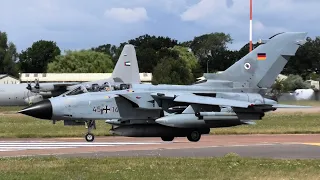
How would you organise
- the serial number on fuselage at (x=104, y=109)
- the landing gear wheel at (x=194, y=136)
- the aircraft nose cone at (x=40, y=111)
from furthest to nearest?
1. the landing gear wheel at (x=194, y=136)
2. the serial number on fuselage at (x=104, y=109)
3. the aircraft nose cone at (x=40, y=111)

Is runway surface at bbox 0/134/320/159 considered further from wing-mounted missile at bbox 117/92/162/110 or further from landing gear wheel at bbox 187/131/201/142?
wing-mounted missile at bbox 117/92/162/110

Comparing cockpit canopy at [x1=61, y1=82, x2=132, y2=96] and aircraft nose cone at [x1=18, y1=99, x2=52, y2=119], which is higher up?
cockpit canopy at [x1=61, y1=82, x2=132, y2=96]

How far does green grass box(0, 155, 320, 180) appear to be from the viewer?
1002cm

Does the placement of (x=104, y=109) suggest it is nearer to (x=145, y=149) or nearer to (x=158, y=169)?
(x=145, y=149)

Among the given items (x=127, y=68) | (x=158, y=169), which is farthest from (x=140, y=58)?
(x=158, y=169)

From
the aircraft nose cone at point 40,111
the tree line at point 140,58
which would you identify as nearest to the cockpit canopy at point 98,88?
the aircraft nose cone at point 40,111

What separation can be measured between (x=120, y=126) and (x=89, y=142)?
178 cm

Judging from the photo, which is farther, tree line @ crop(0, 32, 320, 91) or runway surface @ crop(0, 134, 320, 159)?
tree line @ crop(0, 32, 320, 91)

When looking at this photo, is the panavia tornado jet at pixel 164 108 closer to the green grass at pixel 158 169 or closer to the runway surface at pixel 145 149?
the runway surface at pixel 145 149

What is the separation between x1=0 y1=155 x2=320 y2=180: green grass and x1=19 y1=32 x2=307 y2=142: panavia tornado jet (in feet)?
16.1

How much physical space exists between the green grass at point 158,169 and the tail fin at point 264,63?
24.8ft

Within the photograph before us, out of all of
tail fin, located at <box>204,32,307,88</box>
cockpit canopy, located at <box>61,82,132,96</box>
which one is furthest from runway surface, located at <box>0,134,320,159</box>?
tail fin, located at <box>204,32,307,88</box>

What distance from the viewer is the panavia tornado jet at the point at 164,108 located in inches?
716

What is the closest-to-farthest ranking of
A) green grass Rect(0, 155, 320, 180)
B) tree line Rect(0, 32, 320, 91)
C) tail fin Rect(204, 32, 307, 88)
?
green grass Rect(0, 155, 320, 180) → tail fin Rect(204, 32, 307, 88) → tree line Rect(0, 32, 320, 91)
